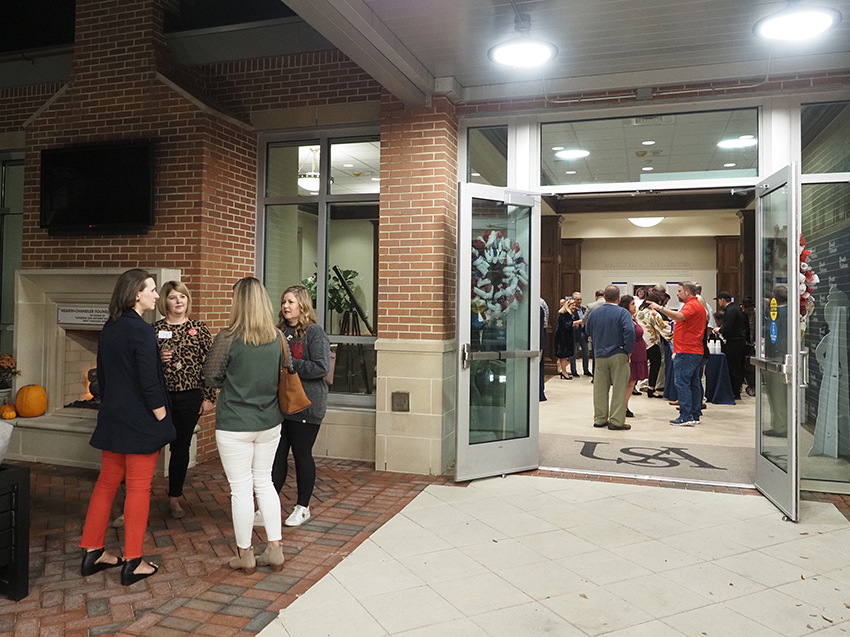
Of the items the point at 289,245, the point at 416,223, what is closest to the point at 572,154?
the point at 416,223

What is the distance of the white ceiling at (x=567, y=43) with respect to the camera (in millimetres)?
4256

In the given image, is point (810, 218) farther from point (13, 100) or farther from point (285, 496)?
point (13, 100)

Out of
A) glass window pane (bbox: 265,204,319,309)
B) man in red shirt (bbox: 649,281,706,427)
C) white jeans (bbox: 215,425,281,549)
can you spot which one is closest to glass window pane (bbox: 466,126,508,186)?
glass window pane (bbox: 265,204,319,309)

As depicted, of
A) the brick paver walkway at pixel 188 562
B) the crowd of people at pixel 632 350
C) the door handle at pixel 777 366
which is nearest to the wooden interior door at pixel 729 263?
the crowd of people at pixel 632 350

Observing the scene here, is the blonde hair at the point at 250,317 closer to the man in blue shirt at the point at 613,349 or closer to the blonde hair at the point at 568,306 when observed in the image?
the man in blue shirt at the point at 613,349

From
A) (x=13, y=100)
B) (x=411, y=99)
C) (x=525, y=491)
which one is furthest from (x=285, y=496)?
(x=13, y=100)

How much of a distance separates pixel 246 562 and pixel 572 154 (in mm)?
4271

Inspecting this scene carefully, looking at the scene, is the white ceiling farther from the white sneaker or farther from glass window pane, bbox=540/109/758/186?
the white sneaker

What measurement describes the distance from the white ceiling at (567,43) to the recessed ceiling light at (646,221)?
964 centimetres

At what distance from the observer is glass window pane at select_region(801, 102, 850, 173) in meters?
5.21

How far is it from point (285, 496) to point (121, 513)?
112 cm

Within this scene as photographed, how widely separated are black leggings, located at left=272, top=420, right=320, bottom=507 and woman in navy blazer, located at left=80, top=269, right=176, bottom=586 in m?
0.82

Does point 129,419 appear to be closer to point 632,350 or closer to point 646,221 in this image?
point 632,350

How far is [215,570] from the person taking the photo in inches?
138
